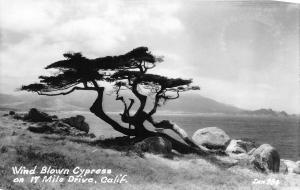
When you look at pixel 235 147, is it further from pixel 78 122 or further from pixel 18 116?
pixel 18 116

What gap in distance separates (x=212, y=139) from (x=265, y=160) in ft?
13.6

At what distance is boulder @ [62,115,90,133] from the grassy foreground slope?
3.23 m

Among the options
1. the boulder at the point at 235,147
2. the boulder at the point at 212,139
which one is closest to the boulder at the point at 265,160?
the boulder at the point at 235,147

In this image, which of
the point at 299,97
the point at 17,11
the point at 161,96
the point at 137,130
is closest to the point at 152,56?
the point at 161,96

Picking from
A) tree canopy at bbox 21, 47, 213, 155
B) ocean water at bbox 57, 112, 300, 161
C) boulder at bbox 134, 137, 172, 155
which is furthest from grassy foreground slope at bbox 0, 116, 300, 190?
ocean water at bbox 57, 112, 300, 161

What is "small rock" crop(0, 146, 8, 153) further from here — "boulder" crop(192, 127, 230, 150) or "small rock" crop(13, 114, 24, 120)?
"boulder" crop(192, 127, 230, 150)

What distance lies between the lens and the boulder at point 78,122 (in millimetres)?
18109

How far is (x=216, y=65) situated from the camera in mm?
14914

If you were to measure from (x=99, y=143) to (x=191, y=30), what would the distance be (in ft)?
18.9

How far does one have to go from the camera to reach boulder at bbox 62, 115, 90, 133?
18109mm

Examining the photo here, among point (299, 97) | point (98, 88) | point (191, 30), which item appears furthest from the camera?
point (299, 97)

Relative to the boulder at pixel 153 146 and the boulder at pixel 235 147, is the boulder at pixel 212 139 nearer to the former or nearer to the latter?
the boulder at pixel 235 147

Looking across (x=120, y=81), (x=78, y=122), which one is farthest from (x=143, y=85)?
(x=78, y=122)

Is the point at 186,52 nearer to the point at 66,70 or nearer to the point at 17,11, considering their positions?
the point at 66,70
